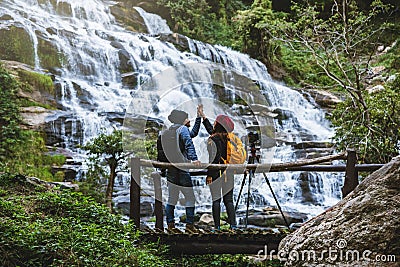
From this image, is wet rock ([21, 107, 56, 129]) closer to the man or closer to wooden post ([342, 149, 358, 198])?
the man

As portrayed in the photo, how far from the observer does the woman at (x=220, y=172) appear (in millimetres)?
5070

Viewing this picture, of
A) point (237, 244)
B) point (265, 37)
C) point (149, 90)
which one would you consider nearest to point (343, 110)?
point (237, 244)

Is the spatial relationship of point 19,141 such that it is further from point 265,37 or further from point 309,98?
point 265,37

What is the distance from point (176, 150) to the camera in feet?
16.7

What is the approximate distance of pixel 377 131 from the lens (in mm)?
8570

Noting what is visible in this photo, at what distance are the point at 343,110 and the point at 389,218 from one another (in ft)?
22.5

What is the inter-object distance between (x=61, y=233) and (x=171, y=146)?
1842mm

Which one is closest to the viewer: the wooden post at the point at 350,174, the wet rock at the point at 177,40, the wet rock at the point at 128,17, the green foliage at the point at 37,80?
the wooden post at the point at 350,174

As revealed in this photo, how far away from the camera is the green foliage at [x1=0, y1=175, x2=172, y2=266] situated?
3357 mm

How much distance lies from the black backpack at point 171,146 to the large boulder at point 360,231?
74.4 inches

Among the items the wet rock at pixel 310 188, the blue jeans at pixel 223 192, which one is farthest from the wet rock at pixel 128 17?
the blue jeans at pixel 223 192

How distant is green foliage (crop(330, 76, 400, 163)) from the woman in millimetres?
3982

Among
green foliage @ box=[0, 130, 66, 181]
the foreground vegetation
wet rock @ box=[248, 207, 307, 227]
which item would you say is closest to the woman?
the foreground vegetation

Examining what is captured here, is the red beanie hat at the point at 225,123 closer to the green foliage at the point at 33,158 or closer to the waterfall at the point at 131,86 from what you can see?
the waterfall at the point at 131,86
